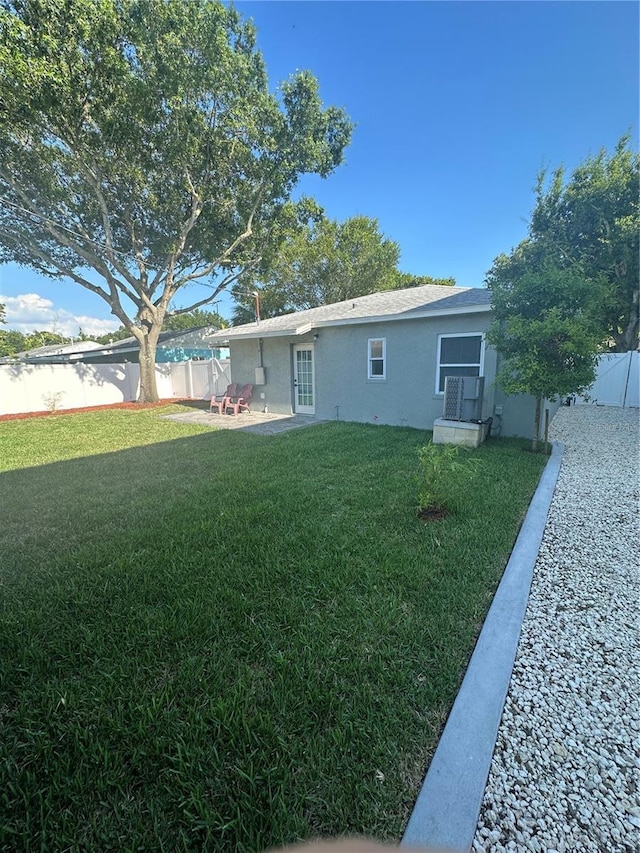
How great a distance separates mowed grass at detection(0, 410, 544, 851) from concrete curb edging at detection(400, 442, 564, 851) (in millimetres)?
62

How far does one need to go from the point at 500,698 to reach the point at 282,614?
1.31 meters

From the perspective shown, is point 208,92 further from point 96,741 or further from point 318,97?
point 96,741

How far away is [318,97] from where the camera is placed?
39.4 feet

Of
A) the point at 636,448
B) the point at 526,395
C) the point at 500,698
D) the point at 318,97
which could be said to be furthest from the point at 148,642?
the point at 318,97

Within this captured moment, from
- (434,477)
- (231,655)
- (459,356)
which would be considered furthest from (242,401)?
(231,655)

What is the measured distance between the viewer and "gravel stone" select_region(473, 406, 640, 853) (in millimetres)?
1335

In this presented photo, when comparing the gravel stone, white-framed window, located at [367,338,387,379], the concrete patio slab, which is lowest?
the gravel stone

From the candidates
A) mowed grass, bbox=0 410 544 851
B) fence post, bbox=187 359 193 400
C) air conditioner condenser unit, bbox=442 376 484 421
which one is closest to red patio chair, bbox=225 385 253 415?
fence post, bbox=187 359 193 400

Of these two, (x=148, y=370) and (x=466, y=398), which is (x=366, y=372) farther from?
(x=148, y=370)

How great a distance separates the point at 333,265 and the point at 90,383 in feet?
55.1

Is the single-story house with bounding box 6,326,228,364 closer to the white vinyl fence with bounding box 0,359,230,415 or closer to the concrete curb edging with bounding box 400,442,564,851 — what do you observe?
the white vinyl fence with bounding box 0,359,230,415

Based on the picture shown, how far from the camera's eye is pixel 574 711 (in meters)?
1.79

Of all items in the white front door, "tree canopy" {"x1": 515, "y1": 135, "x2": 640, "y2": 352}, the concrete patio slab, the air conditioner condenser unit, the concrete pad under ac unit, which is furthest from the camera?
"tree canopy" {"x1": 515, "y1": 135, "x2": 640, "y2": 352}

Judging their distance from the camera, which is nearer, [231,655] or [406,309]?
[231,655]
